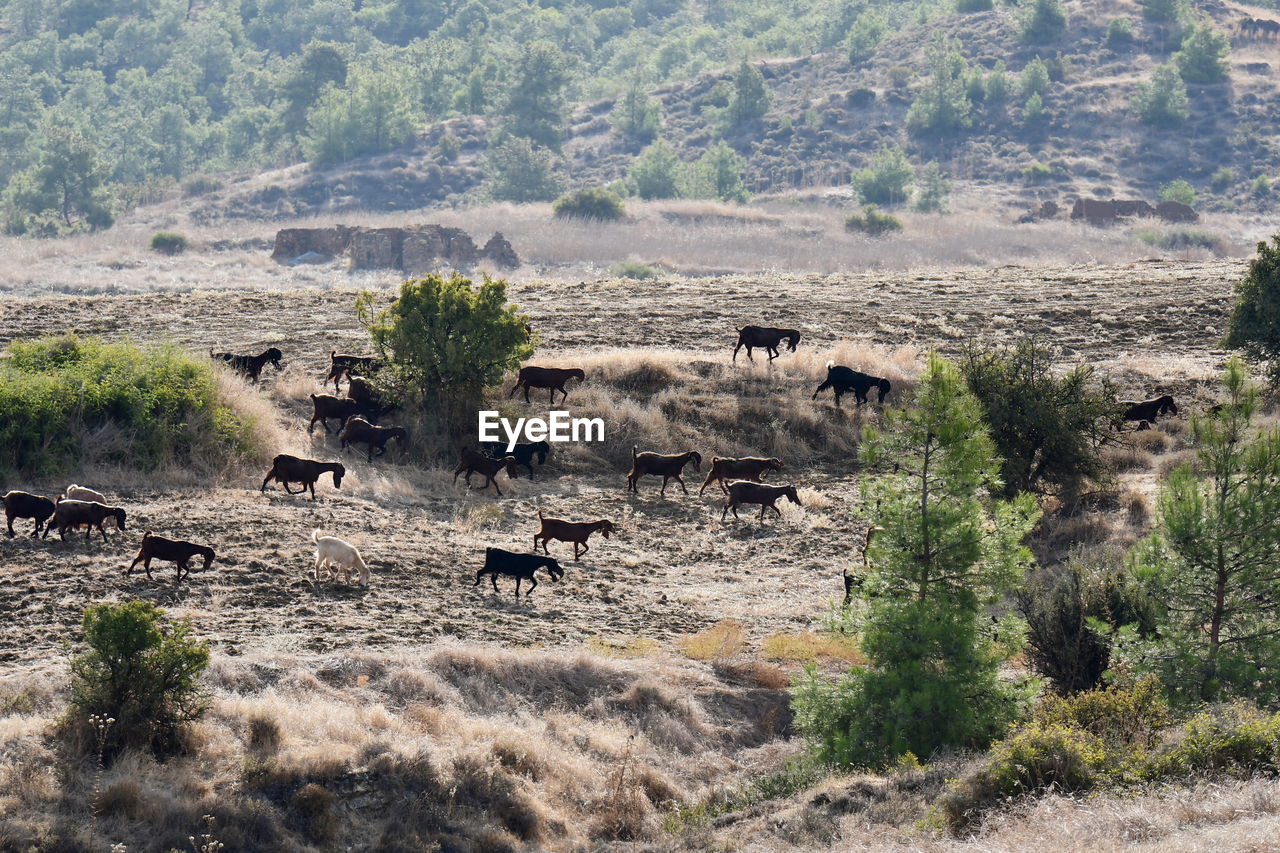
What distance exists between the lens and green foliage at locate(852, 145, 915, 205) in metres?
108

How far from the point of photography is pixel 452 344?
28.7m

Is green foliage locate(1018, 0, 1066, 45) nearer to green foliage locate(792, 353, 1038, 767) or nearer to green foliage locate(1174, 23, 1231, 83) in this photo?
green foliage locate(1174, 23, 1231, 83)

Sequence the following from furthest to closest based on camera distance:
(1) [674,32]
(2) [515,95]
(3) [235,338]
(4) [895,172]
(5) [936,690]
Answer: (1) [674,32] < (2) [515,95] < (4) [895,172] < (3) [235,338] < (5) [936,690]

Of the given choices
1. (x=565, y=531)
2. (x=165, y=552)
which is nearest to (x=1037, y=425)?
(x=565, y=531)

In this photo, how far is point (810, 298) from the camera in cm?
4272

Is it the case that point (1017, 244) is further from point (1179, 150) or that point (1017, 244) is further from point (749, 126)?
point (749, 126)

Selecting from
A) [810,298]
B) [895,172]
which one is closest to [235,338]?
[810,298]

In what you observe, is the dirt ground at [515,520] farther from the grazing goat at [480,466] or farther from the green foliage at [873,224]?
the green foliage at [873,224]

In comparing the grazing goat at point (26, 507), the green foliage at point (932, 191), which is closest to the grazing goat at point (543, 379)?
the grazing goat at point (26, 507)

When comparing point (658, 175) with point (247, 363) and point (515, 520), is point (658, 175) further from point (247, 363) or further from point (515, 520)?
point (515, 520)

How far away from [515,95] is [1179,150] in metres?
57.1

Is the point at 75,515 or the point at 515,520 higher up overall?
the point at 75,515

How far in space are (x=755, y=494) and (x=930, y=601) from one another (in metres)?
10.3

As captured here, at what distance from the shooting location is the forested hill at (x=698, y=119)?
114 metres
